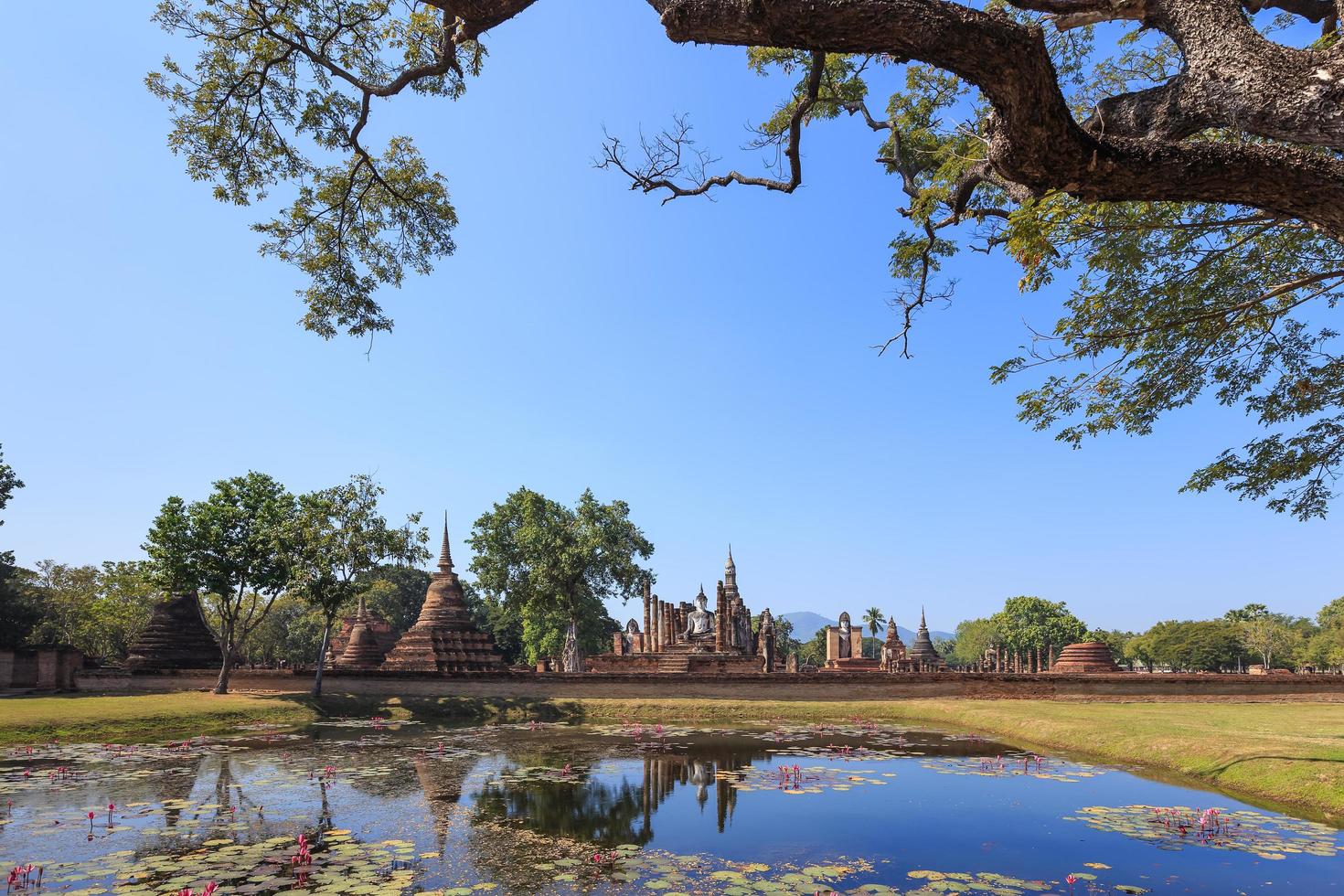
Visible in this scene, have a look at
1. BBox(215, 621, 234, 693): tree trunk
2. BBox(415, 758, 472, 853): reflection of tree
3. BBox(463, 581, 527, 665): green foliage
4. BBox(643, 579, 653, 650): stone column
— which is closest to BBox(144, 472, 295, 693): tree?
BBox(215, 621, 234, 693): tree trunk

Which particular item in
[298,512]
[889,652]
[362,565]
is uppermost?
[298,512]

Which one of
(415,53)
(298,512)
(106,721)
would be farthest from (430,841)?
(298,512)

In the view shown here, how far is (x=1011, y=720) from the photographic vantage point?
2008 cm

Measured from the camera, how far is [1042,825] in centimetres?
948

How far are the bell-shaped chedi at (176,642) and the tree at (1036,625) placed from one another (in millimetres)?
72705

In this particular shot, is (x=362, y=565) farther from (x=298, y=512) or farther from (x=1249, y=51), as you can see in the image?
(x=1249, y=51)

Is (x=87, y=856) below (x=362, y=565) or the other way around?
below

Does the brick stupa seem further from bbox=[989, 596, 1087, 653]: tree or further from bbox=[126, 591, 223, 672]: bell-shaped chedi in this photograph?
bbox=[989, 596, 1087, 653]: tree

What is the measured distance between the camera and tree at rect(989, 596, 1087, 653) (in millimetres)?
80312

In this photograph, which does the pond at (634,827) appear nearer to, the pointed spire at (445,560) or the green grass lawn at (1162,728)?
the green grass lawn at (1162,728)

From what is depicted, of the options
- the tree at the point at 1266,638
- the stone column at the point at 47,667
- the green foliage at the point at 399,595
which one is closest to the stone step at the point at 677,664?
the stone column at the point at 47,667

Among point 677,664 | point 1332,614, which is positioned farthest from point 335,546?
point 1332,614

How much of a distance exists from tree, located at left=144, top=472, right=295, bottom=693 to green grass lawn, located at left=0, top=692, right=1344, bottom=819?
12.6 ft

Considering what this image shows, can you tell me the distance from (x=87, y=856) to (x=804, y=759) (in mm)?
11713
